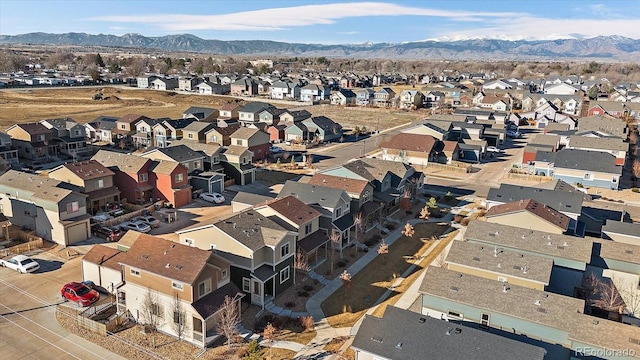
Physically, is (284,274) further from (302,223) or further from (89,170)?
(89,170)

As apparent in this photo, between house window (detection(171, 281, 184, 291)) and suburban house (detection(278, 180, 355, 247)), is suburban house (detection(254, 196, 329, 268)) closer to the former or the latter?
suburban house (detection(278, 180, 355, 247))

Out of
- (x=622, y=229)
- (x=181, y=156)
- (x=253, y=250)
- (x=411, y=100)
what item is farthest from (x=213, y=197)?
(x=411, y=100)

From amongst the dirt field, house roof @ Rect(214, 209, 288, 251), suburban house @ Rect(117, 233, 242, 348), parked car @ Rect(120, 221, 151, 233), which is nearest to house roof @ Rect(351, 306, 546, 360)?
suburban house @ Rect(117, 233, 242, 348)

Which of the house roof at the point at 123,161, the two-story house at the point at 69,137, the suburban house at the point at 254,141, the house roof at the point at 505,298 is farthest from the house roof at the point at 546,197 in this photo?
the two-story house at the point at 69,137

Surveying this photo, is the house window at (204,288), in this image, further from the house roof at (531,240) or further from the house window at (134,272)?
the house roof at (531,240)

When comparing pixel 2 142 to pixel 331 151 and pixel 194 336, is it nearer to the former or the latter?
pixel 331 151

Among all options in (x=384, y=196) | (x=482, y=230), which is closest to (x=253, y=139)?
(x=384, y=196)
